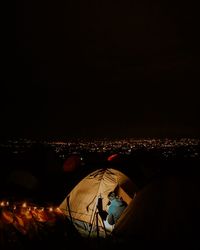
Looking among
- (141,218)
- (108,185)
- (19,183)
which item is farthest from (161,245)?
(19,183)

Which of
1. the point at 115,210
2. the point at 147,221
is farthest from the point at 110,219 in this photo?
the point at 147,221

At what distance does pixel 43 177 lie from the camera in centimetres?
2008

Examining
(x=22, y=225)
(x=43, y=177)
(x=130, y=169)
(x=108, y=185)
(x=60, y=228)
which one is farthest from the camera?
(x=130, y=169)

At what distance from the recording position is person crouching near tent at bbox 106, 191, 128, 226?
8.73 metres

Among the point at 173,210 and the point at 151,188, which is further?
the point at 151,188

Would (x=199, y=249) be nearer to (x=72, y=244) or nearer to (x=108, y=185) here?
(x=72, y=244)

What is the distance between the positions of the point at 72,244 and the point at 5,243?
65.7 inches

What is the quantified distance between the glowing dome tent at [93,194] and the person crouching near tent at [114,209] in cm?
51

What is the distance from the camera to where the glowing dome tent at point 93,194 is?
30.9 feet

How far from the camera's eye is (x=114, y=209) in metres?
8.84

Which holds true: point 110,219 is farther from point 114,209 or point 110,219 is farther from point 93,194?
point 93,194

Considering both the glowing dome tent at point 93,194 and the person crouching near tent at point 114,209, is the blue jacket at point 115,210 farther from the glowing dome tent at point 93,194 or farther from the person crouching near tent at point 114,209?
the glowing dome tent at point 93,194

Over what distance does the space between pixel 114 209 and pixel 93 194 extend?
3.34 feet

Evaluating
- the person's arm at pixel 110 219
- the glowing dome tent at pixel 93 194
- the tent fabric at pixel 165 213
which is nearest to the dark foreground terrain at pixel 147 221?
the tent fabric at pixel 165 213
